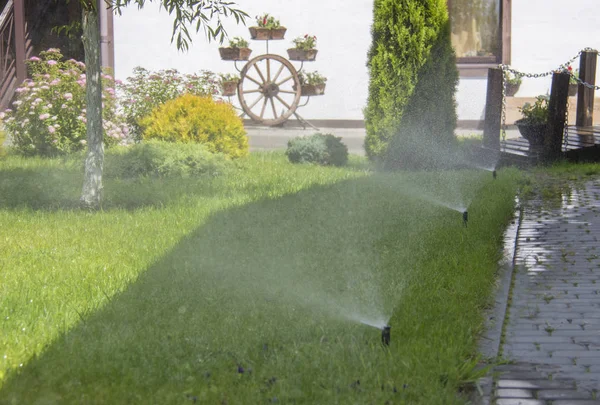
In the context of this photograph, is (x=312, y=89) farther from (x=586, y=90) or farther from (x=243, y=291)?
(x=243, y=291)

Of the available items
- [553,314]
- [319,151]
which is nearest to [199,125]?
[319,151]

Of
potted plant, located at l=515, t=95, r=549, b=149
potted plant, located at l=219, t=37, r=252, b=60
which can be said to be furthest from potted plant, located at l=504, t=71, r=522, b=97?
potted plant, located at l=219, t=37, r=252, b=60

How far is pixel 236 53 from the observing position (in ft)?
47.8

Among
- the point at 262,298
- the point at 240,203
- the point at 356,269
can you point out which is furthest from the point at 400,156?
the point at 262,298

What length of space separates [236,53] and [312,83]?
138 centimetres

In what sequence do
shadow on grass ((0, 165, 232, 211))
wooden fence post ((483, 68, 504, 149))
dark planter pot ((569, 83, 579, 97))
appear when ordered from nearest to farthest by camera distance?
shadow on grass ((0, 165, 232, 211)) < wooden fence post ((483, 68, 504, 149)) < dark planter pot ((569, 83, 579, 97))

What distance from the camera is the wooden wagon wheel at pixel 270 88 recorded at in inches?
570

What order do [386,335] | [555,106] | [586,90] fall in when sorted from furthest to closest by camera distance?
[586,90] < [555,106] < [386,335]

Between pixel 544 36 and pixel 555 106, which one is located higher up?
pixel 544 36

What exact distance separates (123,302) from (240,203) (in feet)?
10.7

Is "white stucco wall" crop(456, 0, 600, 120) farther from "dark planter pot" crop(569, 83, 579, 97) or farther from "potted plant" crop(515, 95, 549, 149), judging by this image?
"potted plant" crop(515, 95, 549, 149)

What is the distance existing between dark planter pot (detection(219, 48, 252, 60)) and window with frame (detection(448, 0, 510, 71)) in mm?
3443

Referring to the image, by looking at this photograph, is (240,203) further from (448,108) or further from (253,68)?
(253,68)

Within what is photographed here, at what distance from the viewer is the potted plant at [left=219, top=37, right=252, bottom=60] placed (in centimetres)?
1452
